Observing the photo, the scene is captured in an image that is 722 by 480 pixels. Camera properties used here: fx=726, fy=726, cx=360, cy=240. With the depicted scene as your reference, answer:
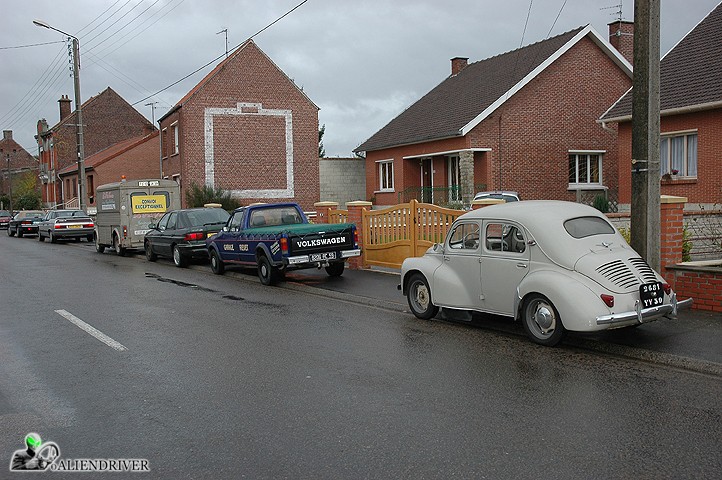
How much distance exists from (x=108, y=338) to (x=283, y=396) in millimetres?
3847

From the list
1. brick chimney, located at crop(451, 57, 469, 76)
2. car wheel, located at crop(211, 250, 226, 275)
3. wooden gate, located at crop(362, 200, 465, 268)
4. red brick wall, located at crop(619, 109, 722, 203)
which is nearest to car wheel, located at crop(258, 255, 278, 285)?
car wheel, located at crop(211, 250, 226, 275)

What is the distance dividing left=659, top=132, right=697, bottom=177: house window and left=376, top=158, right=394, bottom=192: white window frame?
15249 millimetres

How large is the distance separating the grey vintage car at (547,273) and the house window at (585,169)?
22337mm

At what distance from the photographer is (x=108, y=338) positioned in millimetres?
9344

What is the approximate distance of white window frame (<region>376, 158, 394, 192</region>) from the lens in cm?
3512

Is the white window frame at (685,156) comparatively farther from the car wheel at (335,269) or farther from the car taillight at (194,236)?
the car taillight at (194,236)

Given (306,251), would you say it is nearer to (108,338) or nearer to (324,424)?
(108,338)

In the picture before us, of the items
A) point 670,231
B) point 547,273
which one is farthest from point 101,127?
point 547,273

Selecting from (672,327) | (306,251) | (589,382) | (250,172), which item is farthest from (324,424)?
(250,172)

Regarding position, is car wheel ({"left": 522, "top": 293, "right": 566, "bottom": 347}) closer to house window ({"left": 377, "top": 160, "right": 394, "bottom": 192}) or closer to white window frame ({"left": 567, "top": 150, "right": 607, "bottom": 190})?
white window frame ({"left": 567, "top": 150, "right": 607, "bottom": 190})

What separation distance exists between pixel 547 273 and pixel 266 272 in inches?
315

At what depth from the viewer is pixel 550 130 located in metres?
30.1

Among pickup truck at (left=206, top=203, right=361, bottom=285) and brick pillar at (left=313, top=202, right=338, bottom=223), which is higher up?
brick pillar at (left=313, top=202, right=338, bottom=223)

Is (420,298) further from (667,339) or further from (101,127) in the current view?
(101,127)
